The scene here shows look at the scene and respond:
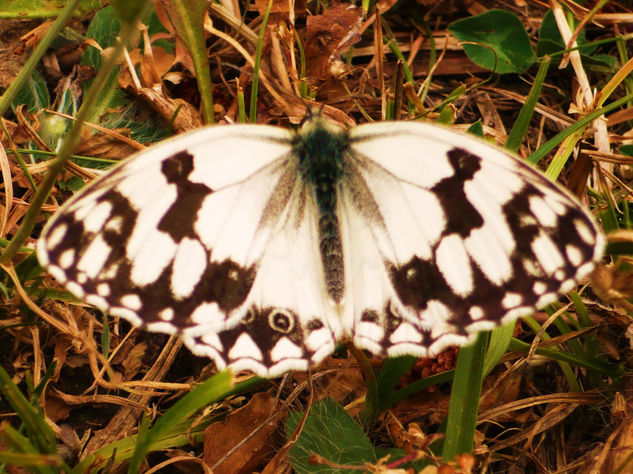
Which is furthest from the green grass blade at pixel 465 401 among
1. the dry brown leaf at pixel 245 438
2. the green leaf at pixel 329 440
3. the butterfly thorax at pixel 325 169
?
the dry brown leaf at pixel 245 438

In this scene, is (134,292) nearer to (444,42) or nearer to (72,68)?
(72,68)

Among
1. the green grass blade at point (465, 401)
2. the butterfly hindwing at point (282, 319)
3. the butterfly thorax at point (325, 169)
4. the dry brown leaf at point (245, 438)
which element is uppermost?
the butterfly thorax at point (325, 169)

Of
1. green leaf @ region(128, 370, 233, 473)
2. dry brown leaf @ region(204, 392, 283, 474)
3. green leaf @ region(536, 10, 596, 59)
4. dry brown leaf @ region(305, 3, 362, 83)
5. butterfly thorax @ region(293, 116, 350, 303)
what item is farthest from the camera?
green leaf @ region(536, 10, 596, 59)

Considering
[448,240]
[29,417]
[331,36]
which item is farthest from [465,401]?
[331,36]

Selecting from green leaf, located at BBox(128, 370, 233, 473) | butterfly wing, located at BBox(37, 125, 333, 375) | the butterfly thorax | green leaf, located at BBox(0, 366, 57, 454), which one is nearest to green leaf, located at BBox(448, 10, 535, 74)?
the butterfly thorax

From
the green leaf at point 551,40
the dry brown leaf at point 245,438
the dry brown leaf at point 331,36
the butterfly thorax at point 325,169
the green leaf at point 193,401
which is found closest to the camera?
the green leaf at point 193,401

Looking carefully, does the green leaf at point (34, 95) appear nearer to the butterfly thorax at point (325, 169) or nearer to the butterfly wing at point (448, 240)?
the butterfly thorax at point (325, 169)

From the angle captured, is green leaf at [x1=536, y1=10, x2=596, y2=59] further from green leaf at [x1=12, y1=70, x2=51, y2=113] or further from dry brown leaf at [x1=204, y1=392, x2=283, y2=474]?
green leaf at [x1=12, y1=70, x2=51, y2=113]
